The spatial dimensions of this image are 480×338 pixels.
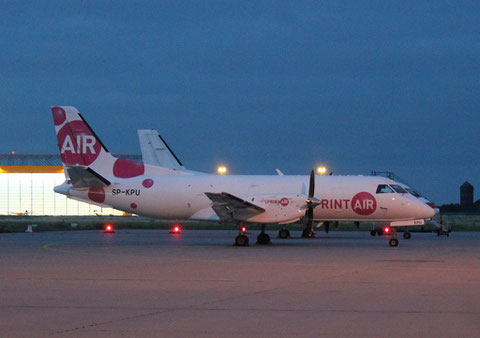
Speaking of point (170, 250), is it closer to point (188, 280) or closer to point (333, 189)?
point (333, 189)

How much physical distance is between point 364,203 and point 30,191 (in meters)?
66.6

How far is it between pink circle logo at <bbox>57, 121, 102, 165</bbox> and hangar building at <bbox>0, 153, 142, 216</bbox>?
54998 mm

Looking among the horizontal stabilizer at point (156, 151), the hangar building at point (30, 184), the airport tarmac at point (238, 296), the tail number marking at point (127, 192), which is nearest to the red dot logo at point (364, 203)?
the airport tarmac at point (238, 296)

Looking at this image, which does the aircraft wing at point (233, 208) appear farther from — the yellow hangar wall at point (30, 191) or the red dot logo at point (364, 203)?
the yellow hangar wall at point (30, 191)

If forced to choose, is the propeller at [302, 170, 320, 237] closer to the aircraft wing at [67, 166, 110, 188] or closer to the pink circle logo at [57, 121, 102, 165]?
the aircraft wing at [67, 166, 110, 188]

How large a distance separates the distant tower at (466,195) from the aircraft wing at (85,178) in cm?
10992

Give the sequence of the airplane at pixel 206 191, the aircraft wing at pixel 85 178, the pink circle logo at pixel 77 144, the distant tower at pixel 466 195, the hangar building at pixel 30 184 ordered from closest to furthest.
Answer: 1. the airplane at pixel 206 191
2. the aircraft wing at pixel 85 178
3. the pink circle logo at pixel 77 144
4. the hangar building at pixel 30 184
5. the distant tower at pixel 466 195

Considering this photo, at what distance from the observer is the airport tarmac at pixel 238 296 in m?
10.4

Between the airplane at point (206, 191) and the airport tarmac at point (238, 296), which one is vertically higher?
the airplane at point (206, 191)

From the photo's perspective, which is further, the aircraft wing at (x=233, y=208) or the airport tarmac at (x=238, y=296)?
the aircraft wing at (x=233, y=208)

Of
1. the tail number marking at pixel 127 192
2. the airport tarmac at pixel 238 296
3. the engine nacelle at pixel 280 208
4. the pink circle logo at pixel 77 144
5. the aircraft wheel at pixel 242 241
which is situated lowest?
the airport tarmac at pixel 238 296

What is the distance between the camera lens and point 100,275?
58.2 feet

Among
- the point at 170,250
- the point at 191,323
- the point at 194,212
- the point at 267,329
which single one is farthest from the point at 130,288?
the point at 194,212

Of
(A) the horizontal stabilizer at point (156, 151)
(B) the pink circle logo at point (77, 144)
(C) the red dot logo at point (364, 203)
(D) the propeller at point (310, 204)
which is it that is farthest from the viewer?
(A) the horizontal stabilizer at point (156, 151)
